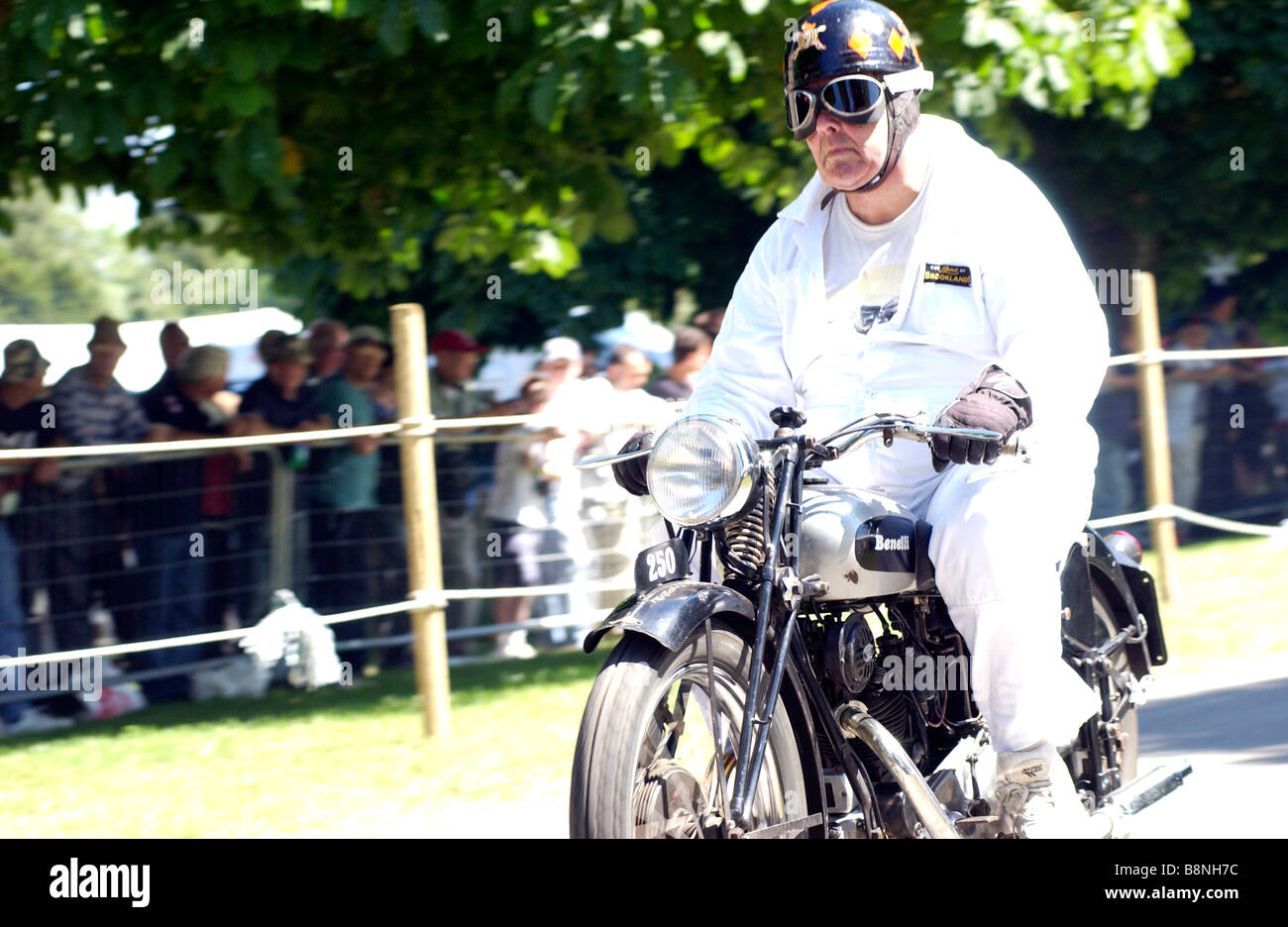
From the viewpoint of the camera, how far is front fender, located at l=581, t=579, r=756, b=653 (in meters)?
3.17

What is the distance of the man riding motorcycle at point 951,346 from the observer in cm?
360

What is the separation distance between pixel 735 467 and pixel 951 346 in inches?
30.6

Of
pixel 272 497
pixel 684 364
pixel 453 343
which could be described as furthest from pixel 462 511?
pixel 684 364

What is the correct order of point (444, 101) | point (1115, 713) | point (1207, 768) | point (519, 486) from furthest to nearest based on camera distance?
1. point (519, 486)
2. point (444, 101)
3. point (1207, 768)
4. point (1115, 713)

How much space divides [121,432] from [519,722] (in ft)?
7.35

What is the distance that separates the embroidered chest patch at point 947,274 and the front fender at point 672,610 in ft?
2.94

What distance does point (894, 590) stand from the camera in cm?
364

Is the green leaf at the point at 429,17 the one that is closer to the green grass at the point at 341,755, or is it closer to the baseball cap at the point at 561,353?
the baseball cap at the point at 561,353

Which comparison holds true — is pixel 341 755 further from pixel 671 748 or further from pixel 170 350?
pixel 671 748

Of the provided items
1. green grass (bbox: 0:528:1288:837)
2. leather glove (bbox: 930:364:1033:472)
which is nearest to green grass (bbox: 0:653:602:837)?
green grass (bbox: 0:528:1288:837)

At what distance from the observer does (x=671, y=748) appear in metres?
3.32

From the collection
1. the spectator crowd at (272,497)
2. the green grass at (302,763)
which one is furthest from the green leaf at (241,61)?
the green grass at (302,763)
